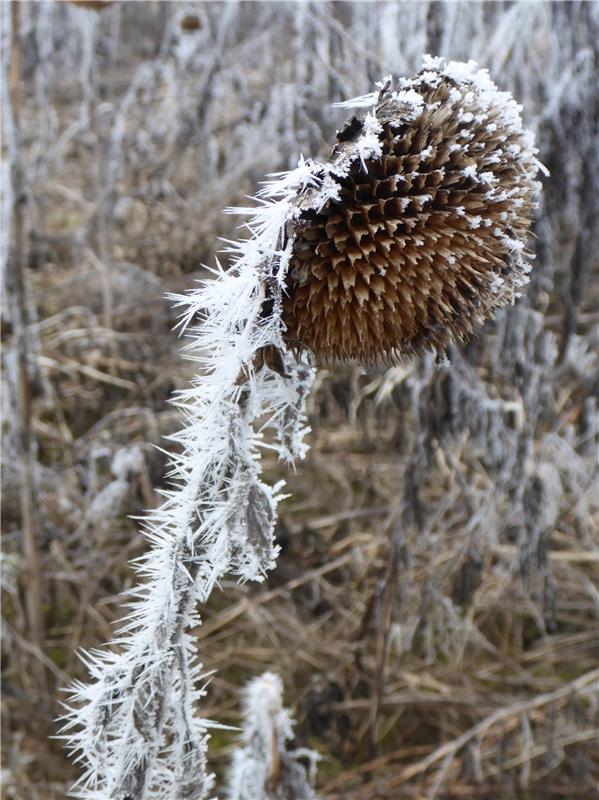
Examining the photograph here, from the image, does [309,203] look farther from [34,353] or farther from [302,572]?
[302,572]

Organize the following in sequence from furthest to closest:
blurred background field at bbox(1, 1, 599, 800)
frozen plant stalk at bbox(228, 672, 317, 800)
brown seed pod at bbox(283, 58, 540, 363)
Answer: blurred background field at bbox(1, 1, 599, 800) → frozen plant stalk at bbox(228, 672, 317, 800) → brown seed pod at bbox(283, 58, 540, 363)

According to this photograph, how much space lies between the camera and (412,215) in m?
0.69

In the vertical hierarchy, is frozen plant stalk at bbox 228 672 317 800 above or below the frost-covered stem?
below

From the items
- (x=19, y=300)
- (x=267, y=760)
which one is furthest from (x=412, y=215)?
(x=19, y=300)

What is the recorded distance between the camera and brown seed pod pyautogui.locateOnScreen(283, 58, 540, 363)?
→ 67 cm

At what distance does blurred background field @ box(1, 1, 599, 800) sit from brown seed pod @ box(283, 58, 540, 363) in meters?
0.86

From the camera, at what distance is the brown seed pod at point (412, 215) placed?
67cm

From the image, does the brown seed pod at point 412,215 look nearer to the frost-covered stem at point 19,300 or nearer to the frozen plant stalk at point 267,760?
the frozen plant stalk at point 267,760

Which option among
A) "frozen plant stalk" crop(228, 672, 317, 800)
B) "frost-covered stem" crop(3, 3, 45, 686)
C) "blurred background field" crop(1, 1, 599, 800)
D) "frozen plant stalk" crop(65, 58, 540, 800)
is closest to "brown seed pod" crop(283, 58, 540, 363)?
"frozen plant stalk" crop(65, 58, 540, 800)

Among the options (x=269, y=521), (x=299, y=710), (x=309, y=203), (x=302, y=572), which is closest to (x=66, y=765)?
(x=299, y=710)

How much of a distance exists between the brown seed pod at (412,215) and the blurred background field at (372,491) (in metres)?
0.86

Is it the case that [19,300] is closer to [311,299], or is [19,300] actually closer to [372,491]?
[311,299]

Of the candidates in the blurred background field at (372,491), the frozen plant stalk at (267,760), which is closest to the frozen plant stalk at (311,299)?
the frozen plant stalk at (267,760)

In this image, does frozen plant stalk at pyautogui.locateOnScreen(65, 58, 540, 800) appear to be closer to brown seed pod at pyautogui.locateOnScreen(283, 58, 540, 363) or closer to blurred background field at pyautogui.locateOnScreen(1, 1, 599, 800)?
brown seed pod at pyautogui.locateOnScreen(283, 58, 540, 363)
